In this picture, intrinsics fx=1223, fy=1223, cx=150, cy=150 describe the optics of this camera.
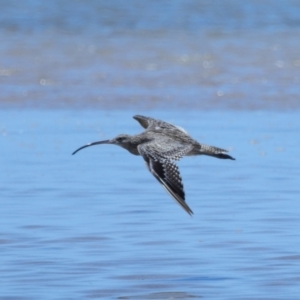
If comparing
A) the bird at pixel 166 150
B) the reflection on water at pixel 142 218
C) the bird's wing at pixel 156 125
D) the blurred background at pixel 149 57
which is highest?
the bird at pixel 166 150

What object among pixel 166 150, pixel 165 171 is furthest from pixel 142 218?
pixel 165 171

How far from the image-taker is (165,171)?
7391 millimetres

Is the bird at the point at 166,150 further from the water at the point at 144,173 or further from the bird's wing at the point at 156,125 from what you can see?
the water at the point at 144,173

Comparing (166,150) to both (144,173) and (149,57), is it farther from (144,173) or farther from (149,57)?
(149,57)

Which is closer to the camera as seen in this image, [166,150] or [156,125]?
[166,150]

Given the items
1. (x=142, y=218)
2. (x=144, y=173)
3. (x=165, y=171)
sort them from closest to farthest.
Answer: (x=165, y=171)
(x=142, y=218)
(x=144, y=173)

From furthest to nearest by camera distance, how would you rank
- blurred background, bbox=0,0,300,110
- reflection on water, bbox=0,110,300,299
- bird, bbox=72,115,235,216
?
1. blurred background, bbox=0,0,300,110
2. bird, bbox=72,115,235,216
3. reflection on water, bbox=0,110,300,299

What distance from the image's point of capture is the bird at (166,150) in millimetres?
7203

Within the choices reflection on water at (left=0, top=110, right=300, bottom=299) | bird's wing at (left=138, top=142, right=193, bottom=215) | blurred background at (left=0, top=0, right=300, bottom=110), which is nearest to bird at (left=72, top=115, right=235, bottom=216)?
bird's wing at (left=138, top=142, right=193, bottom=215)

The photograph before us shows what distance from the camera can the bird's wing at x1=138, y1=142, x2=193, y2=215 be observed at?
7.07m

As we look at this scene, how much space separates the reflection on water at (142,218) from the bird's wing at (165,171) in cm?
45

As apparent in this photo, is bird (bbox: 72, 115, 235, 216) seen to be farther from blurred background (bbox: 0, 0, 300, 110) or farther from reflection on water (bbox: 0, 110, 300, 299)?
blurred background (bbox: 0, 0, 300, 110)

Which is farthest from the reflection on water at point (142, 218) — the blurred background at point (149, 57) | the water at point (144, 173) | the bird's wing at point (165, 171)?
the blurred background at point (149, 57)

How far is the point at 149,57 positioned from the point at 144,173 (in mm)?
9079
